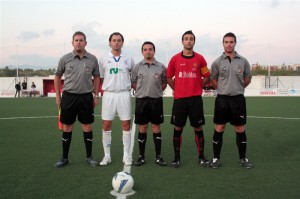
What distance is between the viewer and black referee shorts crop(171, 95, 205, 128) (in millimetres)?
5129

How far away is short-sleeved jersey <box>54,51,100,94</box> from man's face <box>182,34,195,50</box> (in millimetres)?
1545

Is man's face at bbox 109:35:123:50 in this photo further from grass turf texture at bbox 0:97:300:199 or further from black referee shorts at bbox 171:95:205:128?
grass turf texture at bbox 0:97:300:199

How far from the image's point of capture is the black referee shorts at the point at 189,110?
16.8ft

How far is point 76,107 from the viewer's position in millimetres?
5238

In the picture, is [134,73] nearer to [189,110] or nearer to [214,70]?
[189,110]

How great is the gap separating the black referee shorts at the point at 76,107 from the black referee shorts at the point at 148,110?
80 cm

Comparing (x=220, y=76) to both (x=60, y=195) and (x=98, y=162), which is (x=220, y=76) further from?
(x=60, y=195)

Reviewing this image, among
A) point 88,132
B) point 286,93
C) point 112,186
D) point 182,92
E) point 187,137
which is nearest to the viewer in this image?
point 112,186

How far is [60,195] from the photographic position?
386 centimetres

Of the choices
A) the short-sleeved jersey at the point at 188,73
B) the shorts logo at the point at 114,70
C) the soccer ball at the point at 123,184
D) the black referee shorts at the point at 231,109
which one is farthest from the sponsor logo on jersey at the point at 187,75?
the soccer ball at the point at 123,184

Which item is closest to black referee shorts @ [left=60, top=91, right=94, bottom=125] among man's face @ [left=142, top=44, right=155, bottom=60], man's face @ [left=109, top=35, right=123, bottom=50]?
man's face @ [left=109, top=35, right=123, bottom=50]

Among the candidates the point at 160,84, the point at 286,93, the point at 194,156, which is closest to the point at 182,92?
the point at 160,84

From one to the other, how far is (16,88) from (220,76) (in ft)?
98.6

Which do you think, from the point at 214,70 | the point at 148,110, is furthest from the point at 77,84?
the point at 214,70
